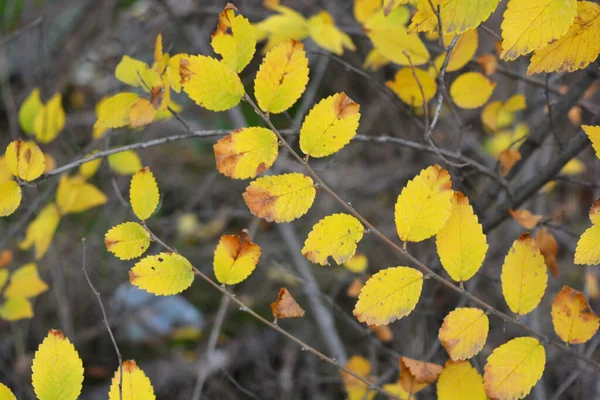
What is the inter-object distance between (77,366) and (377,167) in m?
1.99

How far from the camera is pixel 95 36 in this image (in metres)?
2.38

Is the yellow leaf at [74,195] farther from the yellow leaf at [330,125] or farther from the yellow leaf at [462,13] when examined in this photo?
the yellow leaf at [462,13]

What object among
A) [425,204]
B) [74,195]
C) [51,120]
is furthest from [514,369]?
[51,120]

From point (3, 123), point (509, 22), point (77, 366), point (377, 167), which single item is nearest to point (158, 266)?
point (77, 366)

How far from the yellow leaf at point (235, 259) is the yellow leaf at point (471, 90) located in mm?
417

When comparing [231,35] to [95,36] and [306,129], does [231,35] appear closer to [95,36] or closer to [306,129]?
[306,129]

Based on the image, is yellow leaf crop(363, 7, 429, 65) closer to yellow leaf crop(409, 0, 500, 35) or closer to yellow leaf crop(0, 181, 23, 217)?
yellow leaf crop(409, 0, 500, 35)

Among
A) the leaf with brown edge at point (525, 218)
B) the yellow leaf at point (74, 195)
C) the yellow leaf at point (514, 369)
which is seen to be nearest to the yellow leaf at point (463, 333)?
the yellow leaf at point (514, 369)

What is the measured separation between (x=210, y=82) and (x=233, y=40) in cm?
5

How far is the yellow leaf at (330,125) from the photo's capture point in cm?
59

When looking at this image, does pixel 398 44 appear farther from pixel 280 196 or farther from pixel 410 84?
pixel 280 196

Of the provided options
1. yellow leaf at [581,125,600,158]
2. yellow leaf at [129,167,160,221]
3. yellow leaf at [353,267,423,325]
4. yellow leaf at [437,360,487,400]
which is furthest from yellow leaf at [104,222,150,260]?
yellow leaf at [581,125,600,158]

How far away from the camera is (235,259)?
669 mm

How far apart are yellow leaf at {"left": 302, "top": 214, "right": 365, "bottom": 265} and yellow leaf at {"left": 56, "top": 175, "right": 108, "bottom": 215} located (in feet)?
1.91
